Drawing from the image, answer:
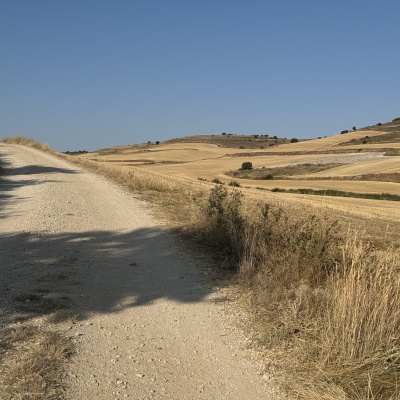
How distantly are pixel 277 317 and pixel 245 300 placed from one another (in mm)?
763

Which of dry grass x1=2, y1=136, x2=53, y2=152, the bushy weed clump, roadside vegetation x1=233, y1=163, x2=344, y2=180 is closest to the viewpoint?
the bushy weed clump

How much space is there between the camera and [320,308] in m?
4.71

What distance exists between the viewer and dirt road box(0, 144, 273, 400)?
12.5 ft

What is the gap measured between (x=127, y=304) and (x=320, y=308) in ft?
7.52

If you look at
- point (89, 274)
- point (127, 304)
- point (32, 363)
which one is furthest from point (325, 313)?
point (89, 274)

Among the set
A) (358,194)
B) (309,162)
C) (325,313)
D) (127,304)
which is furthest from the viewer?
(309,162)

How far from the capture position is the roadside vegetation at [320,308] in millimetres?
3680

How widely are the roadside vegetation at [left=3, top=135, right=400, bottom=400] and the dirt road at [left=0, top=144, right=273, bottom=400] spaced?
39cm

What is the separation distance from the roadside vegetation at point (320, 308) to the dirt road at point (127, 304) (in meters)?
0.39

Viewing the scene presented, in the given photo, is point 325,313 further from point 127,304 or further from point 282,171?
point 282,171

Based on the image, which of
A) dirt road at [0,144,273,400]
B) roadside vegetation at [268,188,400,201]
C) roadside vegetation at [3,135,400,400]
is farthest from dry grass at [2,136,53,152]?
roadside vegetation at [3,135,400,400]

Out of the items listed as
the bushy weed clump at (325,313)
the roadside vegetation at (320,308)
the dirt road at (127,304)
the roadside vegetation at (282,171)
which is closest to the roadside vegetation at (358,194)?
the roadside vegetation at (282,171)

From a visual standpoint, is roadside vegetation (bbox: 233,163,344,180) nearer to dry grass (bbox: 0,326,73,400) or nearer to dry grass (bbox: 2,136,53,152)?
dry grass (bbox: 2,136,53,152)

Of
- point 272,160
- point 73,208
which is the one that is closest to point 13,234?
point 73,208
